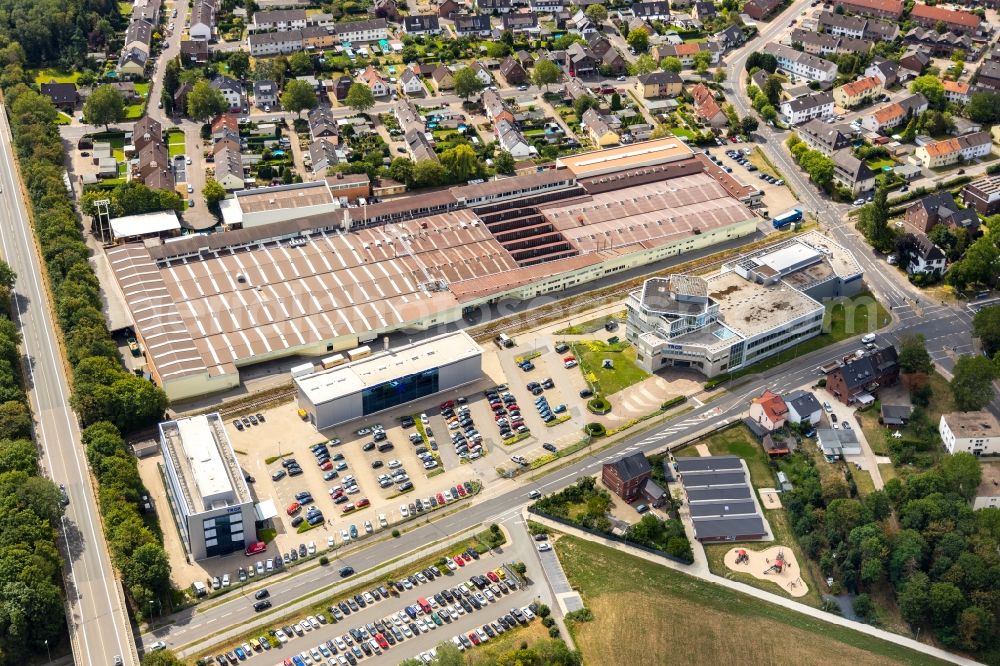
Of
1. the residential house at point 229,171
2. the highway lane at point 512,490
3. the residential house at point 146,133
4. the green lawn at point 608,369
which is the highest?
the residential house at point 146,133

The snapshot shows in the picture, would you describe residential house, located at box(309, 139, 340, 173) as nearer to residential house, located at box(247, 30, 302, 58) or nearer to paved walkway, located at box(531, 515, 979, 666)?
residential house, located at box(247, 30, 302, 58)

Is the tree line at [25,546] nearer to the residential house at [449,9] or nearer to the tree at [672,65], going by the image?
the tree at [672,65]

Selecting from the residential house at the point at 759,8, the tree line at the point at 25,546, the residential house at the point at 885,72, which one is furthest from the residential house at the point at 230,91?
the residential house at the point at 885,72

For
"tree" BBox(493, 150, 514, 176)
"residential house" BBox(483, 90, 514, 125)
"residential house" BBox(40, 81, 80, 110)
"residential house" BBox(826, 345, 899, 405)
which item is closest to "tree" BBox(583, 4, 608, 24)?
"residential house" BBox(483, 90, 514, 125)

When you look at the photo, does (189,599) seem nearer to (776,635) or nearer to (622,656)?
(622,656)

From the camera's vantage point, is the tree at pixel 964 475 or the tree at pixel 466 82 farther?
the tree at pixel 466 82
